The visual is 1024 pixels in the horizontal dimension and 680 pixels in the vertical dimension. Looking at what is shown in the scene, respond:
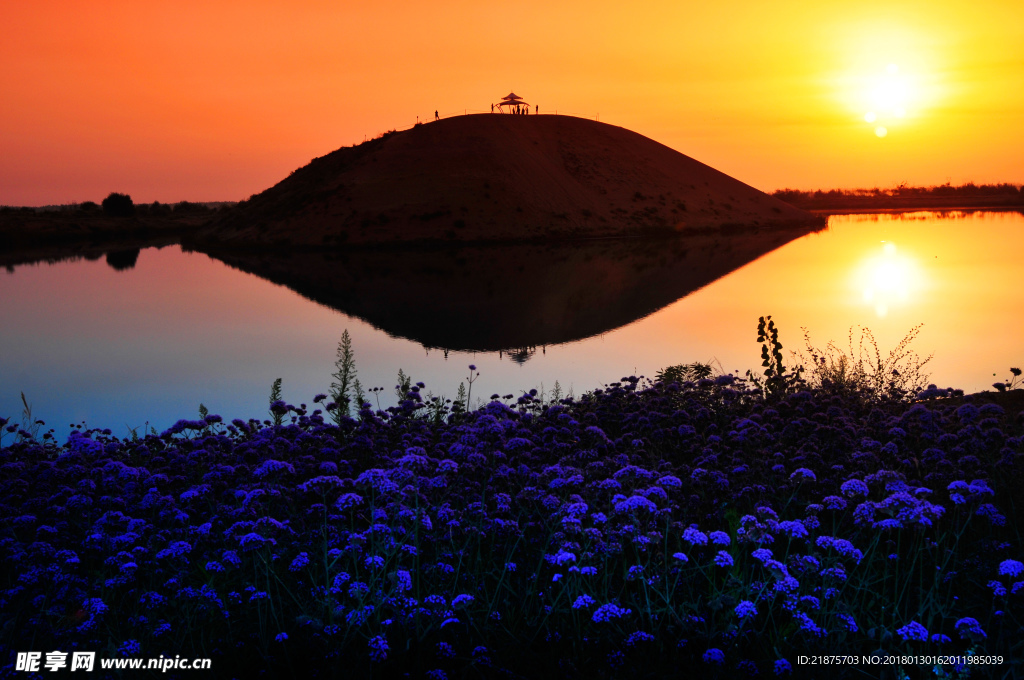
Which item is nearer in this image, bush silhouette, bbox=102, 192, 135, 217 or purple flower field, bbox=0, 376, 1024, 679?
purple flower field, bbox=0, 376, 1024, 679

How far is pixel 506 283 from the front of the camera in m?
33.3

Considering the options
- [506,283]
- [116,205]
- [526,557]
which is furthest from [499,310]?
[116,205]

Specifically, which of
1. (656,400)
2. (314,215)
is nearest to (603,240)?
(314,215)

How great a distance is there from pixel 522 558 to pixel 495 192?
206 feet

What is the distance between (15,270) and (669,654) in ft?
172

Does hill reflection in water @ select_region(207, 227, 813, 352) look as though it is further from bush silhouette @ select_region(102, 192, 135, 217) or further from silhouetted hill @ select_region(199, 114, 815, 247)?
bush silhouette @ select_region(102, 192, 135, 217)

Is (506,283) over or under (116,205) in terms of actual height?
under

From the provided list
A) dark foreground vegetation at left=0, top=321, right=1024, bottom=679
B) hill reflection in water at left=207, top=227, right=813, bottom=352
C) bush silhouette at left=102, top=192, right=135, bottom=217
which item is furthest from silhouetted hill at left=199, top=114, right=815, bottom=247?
dark foreground vegetation at left=0, top=321, right=1024, bottom=679

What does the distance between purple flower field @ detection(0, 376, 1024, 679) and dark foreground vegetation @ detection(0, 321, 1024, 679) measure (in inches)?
0.9

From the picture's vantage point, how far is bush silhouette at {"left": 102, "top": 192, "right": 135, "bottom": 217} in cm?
9700

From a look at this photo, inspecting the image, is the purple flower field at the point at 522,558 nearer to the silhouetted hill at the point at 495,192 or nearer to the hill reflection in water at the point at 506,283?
the hill reflection in water at the point at 506,283

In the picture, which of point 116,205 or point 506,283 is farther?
point 116,205

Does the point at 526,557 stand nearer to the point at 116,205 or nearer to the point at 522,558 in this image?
the point at 522,558

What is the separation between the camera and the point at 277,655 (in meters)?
4.75
